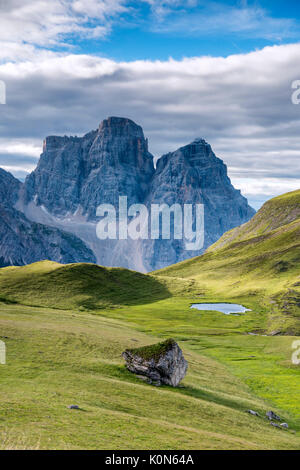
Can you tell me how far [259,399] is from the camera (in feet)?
245

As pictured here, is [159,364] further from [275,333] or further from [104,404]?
[275,333]

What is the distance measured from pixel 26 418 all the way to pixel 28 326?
4779 cm

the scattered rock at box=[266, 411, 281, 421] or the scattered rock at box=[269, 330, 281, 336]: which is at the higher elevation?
the scattered rock at box=[266, 411, 281, 421]

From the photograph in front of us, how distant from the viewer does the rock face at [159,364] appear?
208ft

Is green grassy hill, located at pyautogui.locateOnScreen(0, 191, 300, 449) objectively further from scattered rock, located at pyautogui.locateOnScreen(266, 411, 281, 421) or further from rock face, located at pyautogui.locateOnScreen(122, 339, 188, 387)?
rock face, located at pyautogui.locateOnScreen(122, 339, 188, 387)

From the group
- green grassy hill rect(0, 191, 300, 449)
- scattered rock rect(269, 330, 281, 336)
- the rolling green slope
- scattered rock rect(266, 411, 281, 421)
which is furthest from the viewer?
scattered rock rect(269, 330, 281, 336)

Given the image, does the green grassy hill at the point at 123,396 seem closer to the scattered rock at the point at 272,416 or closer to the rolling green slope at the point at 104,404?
the rolling green slope at the point at 104,404

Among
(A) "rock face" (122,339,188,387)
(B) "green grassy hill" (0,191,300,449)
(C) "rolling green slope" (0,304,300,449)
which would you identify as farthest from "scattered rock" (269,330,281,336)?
(A) "rock face" (122,339,188,387)

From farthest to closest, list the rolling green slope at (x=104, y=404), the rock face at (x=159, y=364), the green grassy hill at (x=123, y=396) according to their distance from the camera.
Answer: the rock face at (x=159, y=364) → the green grassy hill at (x=123, y=396) → the rolling green slope at (x=104, y=404)

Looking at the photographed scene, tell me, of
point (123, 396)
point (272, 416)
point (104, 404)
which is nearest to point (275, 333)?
point (272, 416)

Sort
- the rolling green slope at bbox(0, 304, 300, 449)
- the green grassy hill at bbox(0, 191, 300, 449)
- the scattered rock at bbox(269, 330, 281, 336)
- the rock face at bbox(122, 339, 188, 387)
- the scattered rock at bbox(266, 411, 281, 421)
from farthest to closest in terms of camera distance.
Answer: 1. the scattered rock at bbox(269, 330, 281, 336)
2. the rock face at bbox(122, 339, 188, 387)
3. the scattered rock at bbox(266, 411, 281, 421)
4. the green grassy hill at bbox(0, 191, 300, 449)
5. the rolling green slope at bbox(0, 304, 300, 449)

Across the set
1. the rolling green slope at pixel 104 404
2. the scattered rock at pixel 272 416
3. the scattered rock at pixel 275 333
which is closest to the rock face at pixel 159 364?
the rolling green slope at pixel 104 404

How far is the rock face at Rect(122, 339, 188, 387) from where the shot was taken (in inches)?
2500
